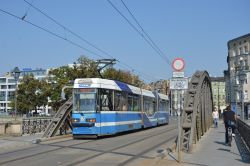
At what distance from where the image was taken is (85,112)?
938 inches

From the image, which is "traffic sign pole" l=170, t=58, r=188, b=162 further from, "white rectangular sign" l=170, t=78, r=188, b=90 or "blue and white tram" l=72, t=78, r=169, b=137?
"blue and white tram" l=72, t=78, r=169, b=137

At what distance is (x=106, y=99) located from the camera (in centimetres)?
2467

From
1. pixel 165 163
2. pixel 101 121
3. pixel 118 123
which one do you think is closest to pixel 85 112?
pixel 101 121

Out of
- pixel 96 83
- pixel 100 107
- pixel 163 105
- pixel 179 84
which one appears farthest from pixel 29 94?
pixel 179 84

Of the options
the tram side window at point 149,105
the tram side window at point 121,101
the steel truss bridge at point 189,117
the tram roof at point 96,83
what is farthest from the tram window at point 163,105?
the steel truss bridge at point 189,117

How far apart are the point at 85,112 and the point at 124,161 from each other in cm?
1003

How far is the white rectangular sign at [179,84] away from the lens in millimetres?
13562

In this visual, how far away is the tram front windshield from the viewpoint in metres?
23.8

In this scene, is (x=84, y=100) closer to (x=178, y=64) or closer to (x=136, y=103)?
(x=136, y=103)

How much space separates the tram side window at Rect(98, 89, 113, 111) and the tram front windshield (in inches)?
19.1

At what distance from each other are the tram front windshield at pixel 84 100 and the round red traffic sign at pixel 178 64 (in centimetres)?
1064

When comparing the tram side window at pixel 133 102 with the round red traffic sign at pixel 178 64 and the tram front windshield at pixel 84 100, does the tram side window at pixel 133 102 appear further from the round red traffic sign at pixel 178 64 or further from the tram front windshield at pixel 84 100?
the round red traffic sign at pixel 178 64

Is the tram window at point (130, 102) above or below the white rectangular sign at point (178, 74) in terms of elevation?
below

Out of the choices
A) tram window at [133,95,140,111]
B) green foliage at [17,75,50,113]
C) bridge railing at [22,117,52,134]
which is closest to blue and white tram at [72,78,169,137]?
tram window at [133,95,140,111]
